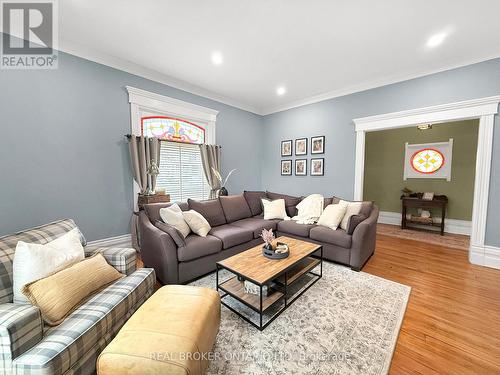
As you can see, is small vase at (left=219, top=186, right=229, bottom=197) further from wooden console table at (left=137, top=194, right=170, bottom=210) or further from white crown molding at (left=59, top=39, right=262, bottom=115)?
white crown molding at (left=59, top=39, right=262, bottom=115)

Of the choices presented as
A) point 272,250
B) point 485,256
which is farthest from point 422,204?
point 272,250

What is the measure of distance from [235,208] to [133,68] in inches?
110

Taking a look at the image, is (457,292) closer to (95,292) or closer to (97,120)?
(95,292)

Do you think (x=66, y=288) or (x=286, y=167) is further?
(x=286, y=167)

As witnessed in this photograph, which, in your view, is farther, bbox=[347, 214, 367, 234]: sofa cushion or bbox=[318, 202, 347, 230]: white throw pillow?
bbox=[318, 202, 347, 230]: white throw pillow

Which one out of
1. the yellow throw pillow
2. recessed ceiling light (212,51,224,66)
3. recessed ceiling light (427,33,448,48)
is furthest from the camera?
recessed ceiling light (212,51,224,66)

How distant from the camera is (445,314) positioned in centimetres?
188

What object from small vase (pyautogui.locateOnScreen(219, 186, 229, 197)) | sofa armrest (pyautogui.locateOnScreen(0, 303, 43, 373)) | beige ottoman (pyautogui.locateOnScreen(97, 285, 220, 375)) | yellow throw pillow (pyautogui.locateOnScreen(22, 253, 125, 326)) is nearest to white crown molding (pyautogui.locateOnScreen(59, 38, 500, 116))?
small vase (pyautogui.locateOnScreen(219, 186, 229, 197))

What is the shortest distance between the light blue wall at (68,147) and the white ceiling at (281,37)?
429mm

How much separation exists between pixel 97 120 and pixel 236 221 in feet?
8.59

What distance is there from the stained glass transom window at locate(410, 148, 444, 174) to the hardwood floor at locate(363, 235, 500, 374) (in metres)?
2.22

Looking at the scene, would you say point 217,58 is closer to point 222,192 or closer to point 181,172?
point 181,172

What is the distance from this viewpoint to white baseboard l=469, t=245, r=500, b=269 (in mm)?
2783

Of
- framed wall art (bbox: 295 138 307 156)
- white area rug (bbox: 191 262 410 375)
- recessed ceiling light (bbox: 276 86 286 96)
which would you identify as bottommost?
white area rug (bbox: 191 262 410 375)
